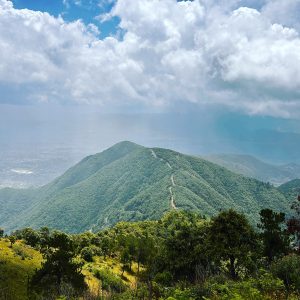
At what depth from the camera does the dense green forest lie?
35.0 m

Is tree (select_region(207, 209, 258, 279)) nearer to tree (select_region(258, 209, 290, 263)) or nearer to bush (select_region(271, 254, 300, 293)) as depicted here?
tree (select_region(258, 209, 290, 263))

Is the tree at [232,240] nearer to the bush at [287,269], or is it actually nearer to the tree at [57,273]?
the tree at [57,273]

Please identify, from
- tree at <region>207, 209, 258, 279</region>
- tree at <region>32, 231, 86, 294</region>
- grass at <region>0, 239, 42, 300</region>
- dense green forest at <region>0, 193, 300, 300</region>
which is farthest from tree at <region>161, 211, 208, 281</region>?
tree at <region>32, 231, 86, 294</region>

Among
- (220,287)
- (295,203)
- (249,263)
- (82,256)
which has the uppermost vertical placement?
(295,203)

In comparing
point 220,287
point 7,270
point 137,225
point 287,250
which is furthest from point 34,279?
point 137,225

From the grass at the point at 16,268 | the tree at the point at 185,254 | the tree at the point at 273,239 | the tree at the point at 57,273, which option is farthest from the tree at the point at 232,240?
the grass at the point at 16,268

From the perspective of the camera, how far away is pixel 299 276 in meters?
29.3

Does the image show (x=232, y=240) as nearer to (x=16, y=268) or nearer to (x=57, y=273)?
(x=57, y=273)

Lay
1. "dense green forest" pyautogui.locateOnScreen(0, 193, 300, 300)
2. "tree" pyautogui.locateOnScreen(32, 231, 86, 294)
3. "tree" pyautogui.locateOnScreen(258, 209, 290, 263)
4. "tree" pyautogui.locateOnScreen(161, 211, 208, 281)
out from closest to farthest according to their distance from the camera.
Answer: "dense green forest" pyautogui.locateOnScreen(0, 193, 300, 300) → "tree" pyautogui.locateOnScreen(32, 231, 86, 294) → "tree" pyautogui.locateOnScreen(258, 209, 290, 263) → "tree" pyautogui.locateOnScreen(161, 211, 208, 281)

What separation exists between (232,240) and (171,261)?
2042 centimetres

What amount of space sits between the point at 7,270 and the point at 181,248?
3456 centimetres

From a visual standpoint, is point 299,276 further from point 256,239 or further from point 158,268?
point 158,268

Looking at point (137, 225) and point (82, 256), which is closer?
point (82, 256)

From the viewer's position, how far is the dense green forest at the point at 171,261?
3500 cm
